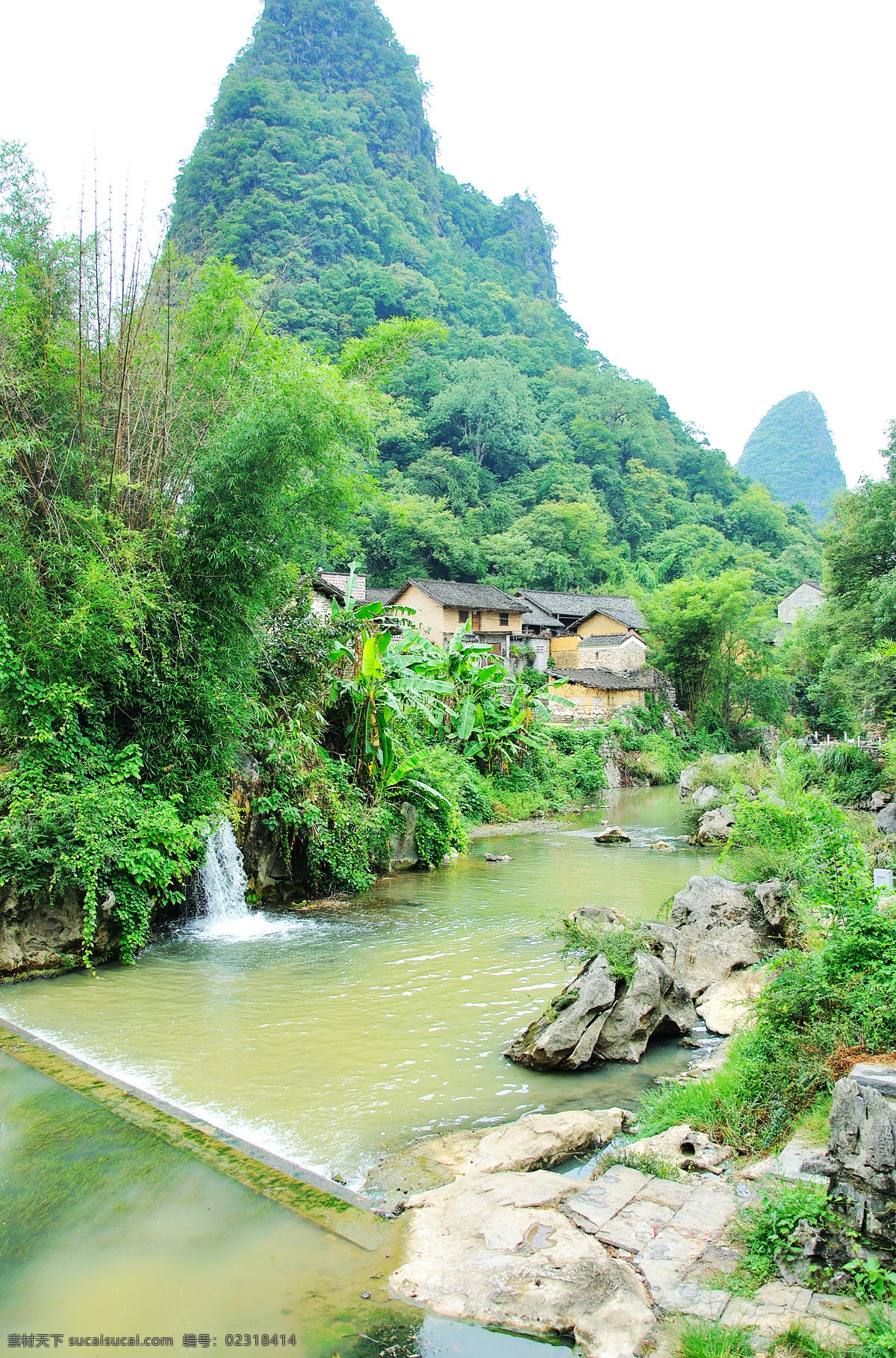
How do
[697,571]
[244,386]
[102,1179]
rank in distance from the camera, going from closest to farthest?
[102,1179] → [244,386] → [697,571]

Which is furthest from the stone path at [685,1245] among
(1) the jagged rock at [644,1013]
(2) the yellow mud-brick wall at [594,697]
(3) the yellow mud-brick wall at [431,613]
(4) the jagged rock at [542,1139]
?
(3) the yellow mud-brick wall at [431,613]

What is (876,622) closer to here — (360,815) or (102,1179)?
(360,815)

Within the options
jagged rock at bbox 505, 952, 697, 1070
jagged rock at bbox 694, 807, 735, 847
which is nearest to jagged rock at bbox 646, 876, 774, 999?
jagged rock at bbox 505, 952, 697, 1070

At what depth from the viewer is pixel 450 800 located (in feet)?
47.1

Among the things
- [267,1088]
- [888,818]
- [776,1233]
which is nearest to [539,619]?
[888,818]

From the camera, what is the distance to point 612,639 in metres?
38.9

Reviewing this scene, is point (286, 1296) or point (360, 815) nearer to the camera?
point (286, 1296)

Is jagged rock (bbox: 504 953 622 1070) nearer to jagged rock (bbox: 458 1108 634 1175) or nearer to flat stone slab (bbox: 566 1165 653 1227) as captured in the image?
jagged rock (bbox: 458 1108 634 1175)

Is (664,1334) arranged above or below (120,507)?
below

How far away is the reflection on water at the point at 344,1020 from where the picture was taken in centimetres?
516

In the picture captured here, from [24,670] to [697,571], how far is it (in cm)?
4369

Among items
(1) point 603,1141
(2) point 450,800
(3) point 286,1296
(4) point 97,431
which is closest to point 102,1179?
(3) point 286,1296

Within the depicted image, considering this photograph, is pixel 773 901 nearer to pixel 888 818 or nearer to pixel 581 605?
pixel 888 818

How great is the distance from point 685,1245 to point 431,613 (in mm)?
35073
